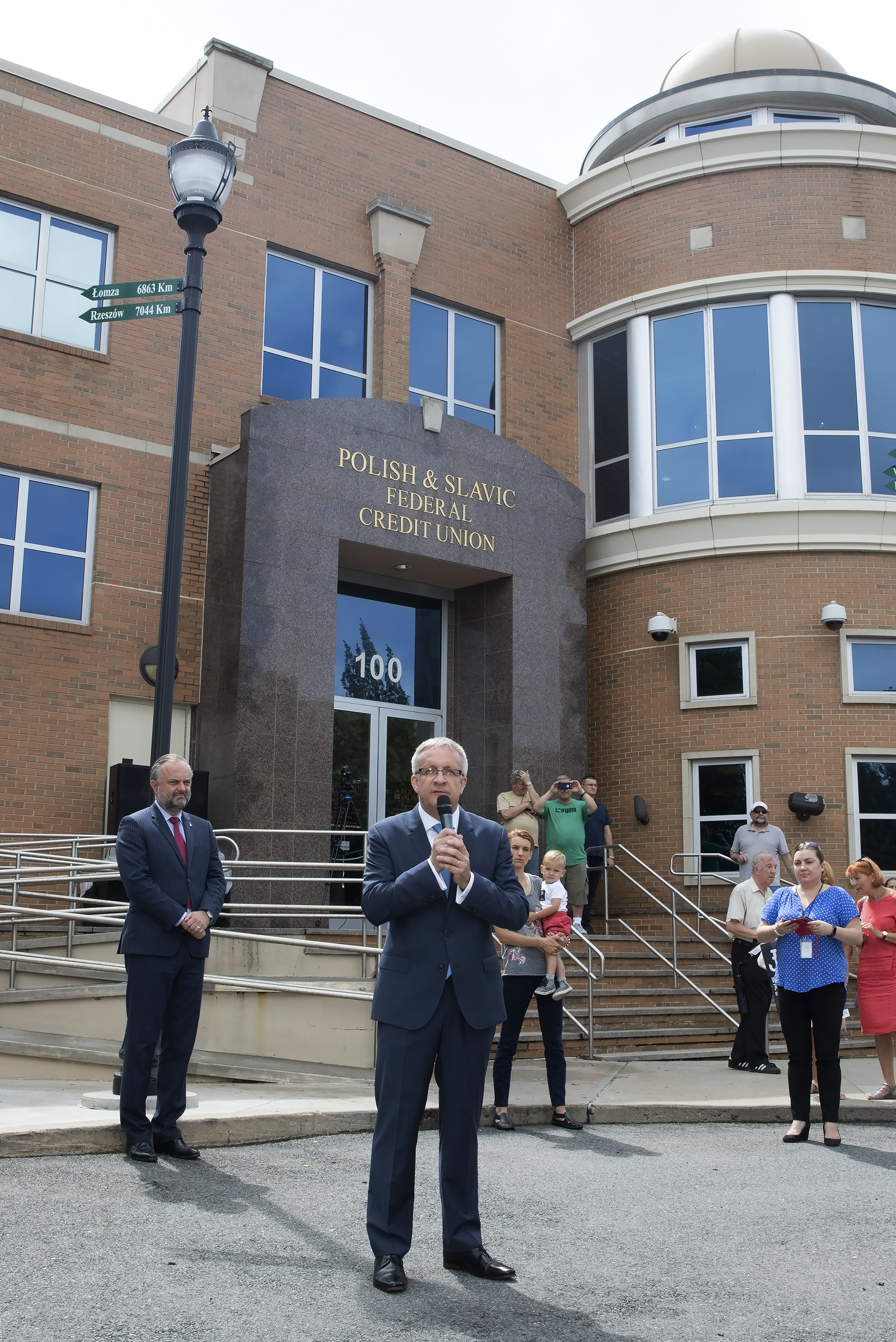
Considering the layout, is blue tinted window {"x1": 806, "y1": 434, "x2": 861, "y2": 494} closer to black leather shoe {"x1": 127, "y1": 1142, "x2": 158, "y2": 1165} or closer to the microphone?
black leather shoe {"x1": 127, "y1": 1142, "x2": 158, "y2": 1165}

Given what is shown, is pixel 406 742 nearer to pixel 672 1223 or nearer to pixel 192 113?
pixel 192 113

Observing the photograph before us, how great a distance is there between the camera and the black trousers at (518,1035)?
25.7 feet

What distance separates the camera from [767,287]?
17969mm

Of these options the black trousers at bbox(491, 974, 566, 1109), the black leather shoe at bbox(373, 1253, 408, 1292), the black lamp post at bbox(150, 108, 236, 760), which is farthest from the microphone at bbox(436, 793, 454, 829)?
the black lamp post at bbox(150, 108, 236, 760)

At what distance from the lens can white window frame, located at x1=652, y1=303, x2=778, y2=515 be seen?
1761cm

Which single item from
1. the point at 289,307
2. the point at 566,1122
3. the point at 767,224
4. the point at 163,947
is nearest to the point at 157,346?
the point at 289,307

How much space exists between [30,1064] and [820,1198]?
551 cm

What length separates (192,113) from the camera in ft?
57.1

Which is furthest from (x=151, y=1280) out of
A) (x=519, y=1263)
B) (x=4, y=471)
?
(x=4, y=471)

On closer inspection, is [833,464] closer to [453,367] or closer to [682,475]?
[682,475]

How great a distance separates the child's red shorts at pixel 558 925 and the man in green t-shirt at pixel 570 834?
547 cm

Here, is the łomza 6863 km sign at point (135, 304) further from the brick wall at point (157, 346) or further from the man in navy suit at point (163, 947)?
the brick wall at point (157, 346)

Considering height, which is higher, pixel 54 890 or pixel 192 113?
pixel 192 113

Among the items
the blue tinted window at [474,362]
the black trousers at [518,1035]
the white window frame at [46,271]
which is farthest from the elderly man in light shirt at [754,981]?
the blue tinted window at [474,362]
